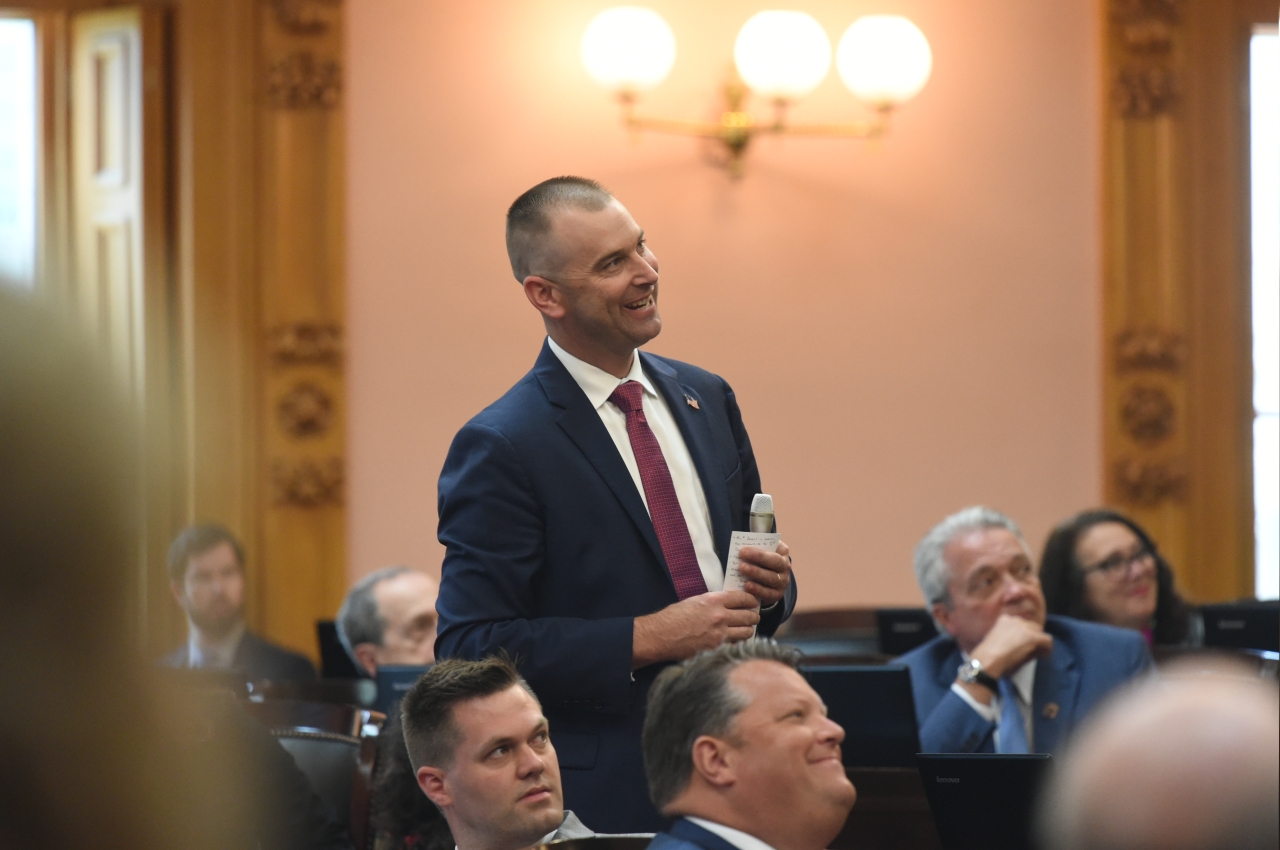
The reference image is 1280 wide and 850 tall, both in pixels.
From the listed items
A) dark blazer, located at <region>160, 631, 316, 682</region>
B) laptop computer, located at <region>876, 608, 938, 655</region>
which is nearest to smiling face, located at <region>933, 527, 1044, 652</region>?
laptop computer, located at <region>876, 608, 938, 655</region>

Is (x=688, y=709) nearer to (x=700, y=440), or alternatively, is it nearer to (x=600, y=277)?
(x=700, y=440)

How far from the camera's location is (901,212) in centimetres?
624

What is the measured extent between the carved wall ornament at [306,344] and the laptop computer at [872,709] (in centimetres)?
343

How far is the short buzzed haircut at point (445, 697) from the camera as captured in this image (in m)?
2.39

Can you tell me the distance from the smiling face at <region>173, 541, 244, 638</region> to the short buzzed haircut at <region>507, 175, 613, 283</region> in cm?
286

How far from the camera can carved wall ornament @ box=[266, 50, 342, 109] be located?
570 cm

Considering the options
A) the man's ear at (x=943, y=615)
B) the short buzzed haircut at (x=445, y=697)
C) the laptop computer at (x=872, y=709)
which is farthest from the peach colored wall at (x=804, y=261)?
the short buzzed haircut at (x=445, y=697)

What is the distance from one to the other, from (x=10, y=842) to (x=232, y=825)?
0.07 metres

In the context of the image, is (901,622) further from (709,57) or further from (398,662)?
(709,57)

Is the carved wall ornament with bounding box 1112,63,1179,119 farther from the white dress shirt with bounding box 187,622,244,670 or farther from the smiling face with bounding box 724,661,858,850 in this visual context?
the smiling face with bounding box 724,661,858,850

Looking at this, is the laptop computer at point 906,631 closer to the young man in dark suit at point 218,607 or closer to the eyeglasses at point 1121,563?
the eyeglasses at point 1121,563

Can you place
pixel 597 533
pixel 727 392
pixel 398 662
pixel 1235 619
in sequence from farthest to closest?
pixel 398 662 → pixel 1235 619 → pixel 727 392 → pixel 597 533

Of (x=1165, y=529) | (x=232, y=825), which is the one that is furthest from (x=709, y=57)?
(x=232, y=825)

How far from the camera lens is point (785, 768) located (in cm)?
197
